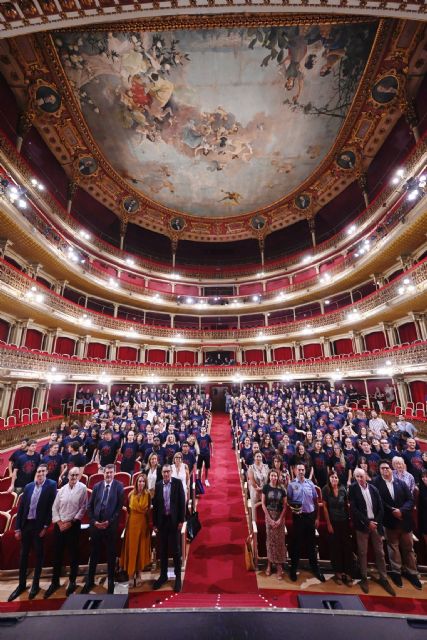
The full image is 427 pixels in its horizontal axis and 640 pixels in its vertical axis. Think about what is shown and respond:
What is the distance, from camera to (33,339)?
16141 millimetres

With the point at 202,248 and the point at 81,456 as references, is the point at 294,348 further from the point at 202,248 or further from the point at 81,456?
the point at 81,456

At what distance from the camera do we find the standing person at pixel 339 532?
4.07 metres

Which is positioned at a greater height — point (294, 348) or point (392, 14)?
point (392, 14)

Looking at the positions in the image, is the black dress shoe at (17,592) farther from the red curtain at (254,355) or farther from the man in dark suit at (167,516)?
the red curtain at (254,355)

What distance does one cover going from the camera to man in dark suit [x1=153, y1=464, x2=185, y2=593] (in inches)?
158

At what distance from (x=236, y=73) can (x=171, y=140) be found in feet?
19.6

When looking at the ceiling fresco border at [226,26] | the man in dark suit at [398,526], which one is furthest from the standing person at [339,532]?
the ceiling fresco border at [226,26]

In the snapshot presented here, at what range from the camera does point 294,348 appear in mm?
23844

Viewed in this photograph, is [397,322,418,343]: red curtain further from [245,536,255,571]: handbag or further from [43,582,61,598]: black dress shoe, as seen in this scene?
[43,582,61,598]: black dress shoe

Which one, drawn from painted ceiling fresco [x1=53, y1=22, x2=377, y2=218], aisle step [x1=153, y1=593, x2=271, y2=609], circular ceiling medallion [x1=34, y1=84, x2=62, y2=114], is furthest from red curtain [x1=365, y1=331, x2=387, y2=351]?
circular ceiling medallion [x1=34, y1=84, x2=62, y2=114]

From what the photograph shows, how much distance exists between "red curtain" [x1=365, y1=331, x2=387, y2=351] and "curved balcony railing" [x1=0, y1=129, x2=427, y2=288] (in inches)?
259

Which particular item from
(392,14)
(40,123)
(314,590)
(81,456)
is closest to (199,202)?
(40,123)

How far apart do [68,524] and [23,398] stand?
13.6m

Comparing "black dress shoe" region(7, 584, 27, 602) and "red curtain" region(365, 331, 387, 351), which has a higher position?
"red curtain" region(365, 331, 387, 351)
